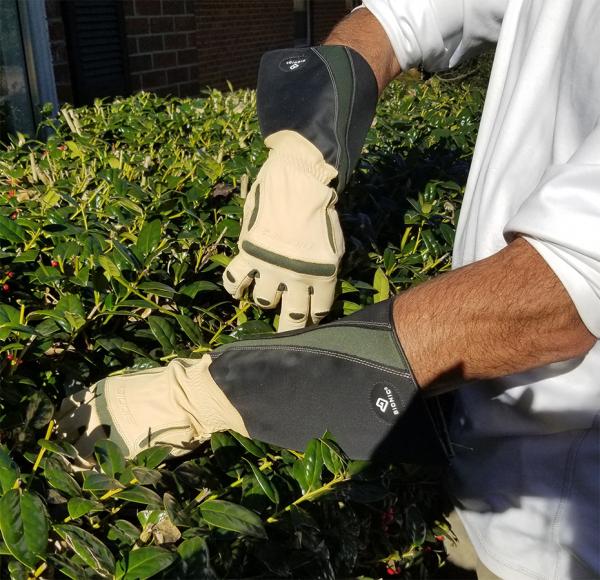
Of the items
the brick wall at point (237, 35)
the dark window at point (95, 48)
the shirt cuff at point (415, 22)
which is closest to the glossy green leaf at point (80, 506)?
the shirt cuff at point (415, 22)

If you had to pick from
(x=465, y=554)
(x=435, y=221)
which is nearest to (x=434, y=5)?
(x=435, y=221)

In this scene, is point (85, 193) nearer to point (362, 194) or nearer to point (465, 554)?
point (362, 194)

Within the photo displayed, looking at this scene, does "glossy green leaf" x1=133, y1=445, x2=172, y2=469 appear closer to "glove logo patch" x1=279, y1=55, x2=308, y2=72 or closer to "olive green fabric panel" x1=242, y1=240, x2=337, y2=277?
"olive green fabric panel" x1=242, y1=240, x2=337, y2=277

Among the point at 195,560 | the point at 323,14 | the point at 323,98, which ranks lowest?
the point at 323,14

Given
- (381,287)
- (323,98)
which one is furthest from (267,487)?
(323,98)

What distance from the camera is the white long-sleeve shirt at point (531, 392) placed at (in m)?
1.56

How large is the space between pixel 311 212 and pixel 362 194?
0.84m

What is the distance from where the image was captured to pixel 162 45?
8891 mm

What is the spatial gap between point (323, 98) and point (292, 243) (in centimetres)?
42

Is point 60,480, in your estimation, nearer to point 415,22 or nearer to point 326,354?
point 326,354

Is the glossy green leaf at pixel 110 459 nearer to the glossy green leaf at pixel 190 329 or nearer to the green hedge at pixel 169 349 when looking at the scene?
the green hedge at pixel 169 349

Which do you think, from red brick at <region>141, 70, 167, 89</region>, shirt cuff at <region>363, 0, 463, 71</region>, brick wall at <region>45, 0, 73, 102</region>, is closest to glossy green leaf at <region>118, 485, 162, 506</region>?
shirt cuff at <region>363, 0, 463, 71</region>

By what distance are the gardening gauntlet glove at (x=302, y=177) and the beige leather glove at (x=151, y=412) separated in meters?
0.34

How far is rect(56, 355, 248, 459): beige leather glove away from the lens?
1.50 meters
